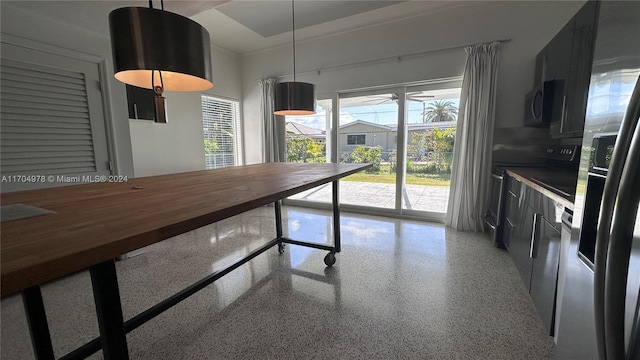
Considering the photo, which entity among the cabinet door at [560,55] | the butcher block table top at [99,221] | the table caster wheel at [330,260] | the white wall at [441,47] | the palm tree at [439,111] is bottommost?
the table caster wheel at [330,260]

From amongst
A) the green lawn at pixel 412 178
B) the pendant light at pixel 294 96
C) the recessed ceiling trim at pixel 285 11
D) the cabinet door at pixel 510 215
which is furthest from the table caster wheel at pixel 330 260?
the recessed ceiling trim at pixel 285 11

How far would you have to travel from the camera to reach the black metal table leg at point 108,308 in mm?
744

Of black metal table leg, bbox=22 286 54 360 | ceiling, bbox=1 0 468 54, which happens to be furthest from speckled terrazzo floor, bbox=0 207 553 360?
ceiling, bbox=1 0 468 54

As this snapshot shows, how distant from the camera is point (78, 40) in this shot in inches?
96.5

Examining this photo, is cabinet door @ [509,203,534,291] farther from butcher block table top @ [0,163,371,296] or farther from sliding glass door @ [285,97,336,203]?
sliding glass door @ [285,97,336,203]

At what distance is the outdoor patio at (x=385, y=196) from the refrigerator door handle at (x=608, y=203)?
3147 mm

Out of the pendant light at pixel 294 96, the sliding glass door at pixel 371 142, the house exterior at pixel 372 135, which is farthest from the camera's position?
the sliding glass door at pixel 371 142

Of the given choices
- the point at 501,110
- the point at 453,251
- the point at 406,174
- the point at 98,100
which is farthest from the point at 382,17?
the point at 98,100

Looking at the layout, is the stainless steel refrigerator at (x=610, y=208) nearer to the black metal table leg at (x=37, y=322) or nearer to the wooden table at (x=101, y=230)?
the wooden table at (x=101, y=230)

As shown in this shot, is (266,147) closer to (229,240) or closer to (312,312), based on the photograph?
(229,240)

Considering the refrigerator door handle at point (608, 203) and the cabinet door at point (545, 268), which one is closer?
the refrigerator door handle at point (608, 203)

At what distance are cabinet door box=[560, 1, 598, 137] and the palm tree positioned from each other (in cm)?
150

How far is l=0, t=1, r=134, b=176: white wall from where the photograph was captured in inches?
83.4

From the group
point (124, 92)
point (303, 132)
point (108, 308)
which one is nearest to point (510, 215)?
point (108, 308)
